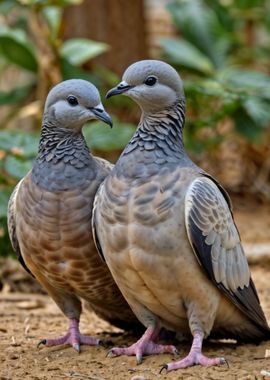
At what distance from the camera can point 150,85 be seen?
4566mm

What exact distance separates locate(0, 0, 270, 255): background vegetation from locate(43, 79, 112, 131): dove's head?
149cm

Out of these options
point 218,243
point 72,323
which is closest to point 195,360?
point 218,243

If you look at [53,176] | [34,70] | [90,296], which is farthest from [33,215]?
[34,70]

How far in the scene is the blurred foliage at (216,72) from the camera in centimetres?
834

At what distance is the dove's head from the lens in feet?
15.7

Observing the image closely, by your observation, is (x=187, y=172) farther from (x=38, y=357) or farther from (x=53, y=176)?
(x=38, y=357)

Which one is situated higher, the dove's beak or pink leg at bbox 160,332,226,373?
the dove's beak

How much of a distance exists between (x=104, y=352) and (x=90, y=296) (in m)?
0.33

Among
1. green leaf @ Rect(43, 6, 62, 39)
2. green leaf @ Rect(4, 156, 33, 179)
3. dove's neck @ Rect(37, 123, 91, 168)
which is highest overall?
green leaf @ Rect(43, 6, 62, 39)

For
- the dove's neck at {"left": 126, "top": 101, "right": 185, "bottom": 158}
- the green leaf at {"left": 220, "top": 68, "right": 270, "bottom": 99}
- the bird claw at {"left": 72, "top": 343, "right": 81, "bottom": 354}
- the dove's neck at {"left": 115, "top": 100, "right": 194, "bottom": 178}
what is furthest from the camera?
the green leaf at {"left": 220, "top": 68, "right": 270, "bottom": 99}

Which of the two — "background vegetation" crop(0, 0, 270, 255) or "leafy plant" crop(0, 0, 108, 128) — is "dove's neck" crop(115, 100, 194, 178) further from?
"leafy plant" crop(0, 0, 108, 128)

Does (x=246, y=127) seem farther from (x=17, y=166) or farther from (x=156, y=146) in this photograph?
(x=156, y=146)

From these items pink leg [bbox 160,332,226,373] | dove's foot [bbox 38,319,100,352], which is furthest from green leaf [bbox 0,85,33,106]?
pink leg [bbox 160,332,226,373]

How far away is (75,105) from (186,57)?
456 centimetres
